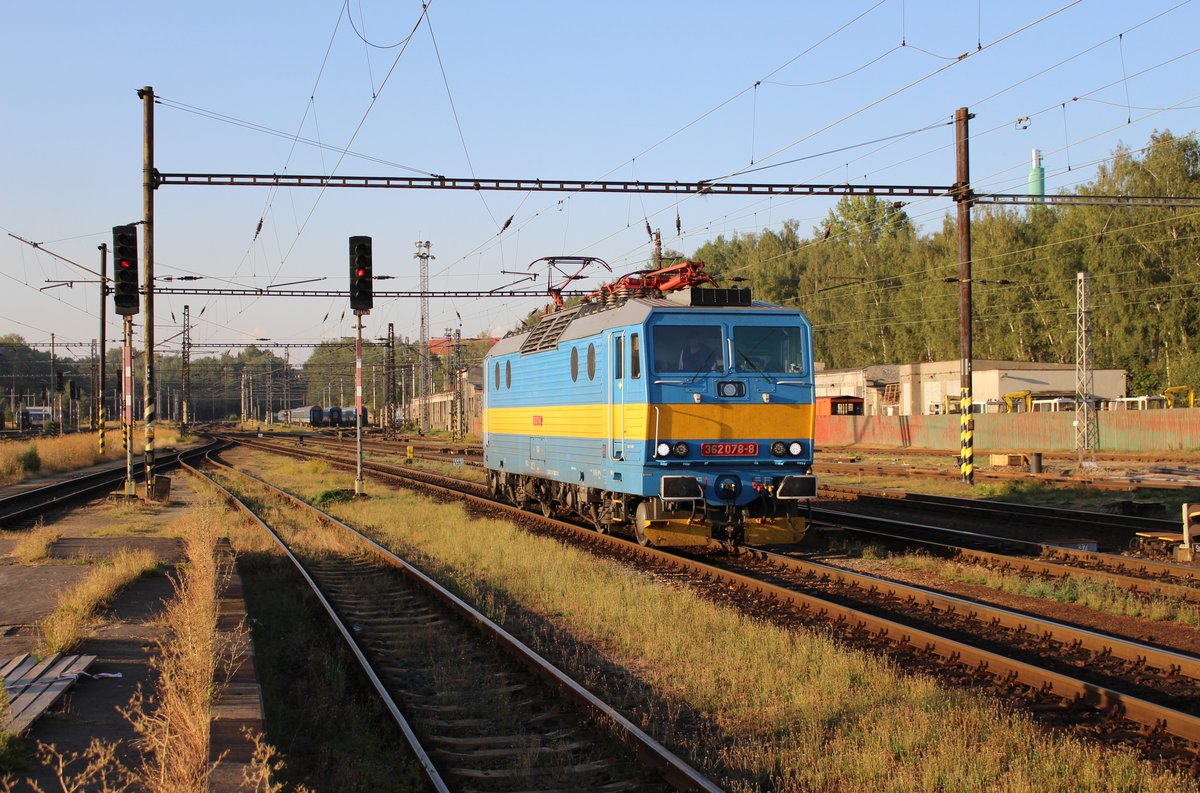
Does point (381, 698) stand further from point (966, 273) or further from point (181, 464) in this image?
point (181, 464)

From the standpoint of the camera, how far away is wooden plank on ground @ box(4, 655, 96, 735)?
6281 millimetres

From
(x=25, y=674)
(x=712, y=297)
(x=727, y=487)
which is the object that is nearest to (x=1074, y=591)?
(x=727, y=487)

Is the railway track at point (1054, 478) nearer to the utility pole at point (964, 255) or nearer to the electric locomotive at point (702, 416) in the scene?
the utility pole at point (964, 255)

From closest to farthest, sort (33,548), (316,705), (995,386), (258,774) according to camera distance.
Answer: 1. (258,774)
2. (316,705)
3. (33,548)
4. (995,386)

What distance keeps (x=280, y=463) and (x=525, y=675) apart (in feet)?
116

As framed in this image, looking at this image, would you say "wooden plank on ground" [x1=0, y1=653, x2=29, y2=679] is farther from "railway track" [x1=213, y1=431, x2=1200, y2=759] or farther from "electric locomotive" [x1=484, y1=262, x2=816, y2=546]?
"electric locomotive" [x1=484, y1=262, x2=816, y2=546]

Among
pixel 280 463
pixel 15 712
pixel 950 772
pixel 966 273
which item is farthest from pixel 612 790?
pixel 280 463

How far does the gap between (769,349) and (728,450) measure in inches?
60.6

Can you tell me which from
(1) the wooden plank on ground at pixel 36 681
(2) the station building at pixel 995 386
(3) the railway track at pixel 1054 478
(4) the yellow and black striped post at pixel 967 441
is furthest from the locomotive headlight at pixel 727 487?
(2) the station building at pixel 995 386

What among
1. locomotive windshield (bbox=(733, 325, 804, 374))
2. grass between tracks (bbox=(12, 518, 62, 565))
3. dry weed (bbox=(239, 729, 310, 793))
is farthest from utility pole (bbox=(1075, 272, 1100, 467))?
dry weed (bbox=(239, 729, 310, 793))

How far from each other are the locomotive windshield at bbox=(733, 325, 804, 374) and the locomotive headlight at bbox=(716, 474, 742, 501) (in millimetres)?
1489

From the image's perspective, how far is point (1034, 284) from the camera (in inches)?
2462

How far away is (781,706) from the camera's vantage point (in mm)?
7254

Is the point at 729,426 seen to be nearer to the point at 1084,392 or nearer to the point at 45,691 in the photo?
the point at 45,691
